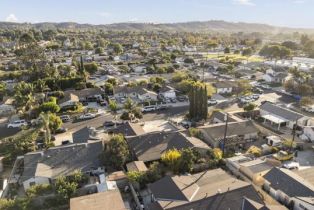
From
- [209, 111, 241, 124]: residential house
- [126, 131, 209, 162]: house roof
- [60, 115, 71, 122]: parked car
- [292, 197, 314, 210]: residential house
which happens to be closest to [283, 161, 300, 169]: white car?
[292, 197, 314, 210]: residential house

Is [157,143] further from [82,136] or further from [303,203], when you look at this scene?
[303,203]

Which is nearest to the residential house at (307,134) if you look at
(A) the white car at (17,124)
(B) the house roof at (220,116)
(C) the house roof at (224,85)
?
(B) the house roof at (220,116)

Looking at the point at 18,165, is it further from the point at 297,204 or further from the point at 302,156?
the point at 302,156

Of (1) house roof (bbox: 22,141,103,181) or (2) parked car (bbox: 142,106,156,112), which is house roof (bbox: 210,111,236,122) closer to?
(2) parked car (bbox: 142,106,156,112)

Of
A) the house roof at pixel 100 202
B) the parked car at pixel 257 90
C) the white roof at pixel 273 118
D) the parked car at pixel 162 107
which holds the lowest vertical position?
the parked car at pixel 162 107

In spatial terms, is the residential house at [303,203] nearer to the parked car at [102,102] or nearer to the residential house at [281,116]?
the residential house at [281,116]

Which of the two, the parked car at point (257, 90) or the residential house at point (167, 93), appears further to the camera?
the parked car at point (257, 90)

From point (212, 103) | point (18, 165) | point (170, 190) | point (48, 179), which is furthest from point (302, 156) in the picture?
point (18, 165)
